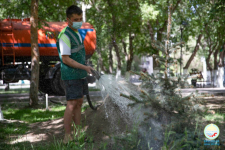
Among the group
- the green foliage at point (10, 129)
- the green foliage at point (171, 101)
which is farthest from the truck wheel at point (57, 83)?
the green foliage at point (171, 101)

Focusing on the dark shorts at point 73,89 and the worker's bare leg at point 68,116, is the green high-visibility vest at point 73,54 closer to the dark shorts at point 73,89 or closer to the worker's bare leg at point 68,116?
the dark shorts at point 73,89

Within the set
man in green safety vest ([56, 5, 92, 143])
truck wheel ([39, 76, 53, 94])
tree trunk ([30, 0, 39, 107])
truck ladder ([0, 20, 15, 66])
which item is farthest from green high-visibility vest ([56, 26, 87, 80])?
truck ladder ([0, 20, 15, 66])

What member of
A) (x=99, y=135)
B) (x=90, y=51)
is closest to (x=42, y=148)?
(x=99, y=135)

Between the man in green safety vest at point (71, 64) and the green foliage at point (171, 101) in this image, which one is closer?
the green foliage at point (171, 101)

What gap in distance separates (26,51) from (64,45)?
7361mm

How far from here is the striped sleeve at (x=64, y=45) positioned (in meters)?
3.34

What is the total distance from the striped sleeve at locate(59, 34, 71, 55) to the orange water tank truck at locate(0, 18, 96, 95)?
6.54 metres

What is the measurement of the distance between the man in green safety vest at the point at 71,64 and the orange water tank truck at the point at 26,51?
21.1ft

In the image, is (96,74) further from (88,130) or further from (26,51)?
(26,51)

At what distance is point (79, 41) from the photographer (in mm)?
3533

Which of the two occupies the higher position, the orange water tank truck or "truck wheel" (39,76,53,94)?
the orange water tank truck

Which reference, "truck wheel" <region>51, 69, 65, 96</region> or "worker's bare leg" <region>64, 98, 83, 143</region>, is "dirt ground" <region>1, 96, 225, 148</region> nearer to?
"worker's bare leg" <region>64, 98, 83, 143</region>

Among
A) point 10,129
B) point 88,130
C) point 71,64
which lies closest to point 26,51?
point 10,129

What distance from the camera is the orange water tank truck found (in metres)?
9.88
